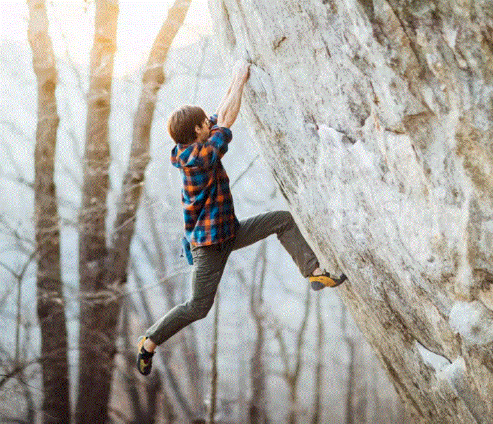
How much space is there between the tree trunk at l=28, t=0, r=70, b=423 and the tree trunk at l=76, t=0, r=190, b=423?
1.41ft

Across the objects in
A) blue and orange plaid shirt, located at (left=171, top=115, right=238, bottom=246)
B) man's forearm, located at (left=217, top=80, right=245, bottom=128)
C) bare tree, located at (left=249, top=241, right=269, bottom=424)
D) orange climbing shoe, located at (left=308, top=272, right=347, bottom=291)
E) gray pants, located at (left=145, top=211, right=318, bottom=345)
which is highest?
man's forearm, located at (left=217, top=80, right=245, bottom=128)

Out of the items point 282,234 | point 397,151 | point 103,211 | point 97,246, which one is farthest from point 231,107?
point 97,246

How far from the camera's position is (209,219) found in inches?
192

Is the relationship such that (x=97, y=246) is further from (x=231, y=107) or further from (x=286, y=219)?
(x=231, y=107)

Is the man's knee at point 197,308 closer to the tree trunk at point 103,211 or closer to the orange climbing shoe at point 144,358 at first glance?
the orange climbing shoe at point 144,358

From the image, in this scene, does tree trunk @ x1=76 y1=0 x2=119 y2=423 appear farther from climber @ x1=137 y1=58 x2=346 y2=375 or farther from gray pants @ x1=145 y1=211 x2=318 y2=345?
climber @ x1=137 y1=58 x2=346 y2=375

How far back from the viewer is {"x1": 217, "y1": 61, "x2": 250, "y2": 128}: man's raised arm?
474 centimetres

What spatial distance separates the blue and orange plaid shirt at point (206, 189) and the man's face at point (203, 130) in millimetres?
72

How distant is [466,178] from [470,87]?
0.60 meters

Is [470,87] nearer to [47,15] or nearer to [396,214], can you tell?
[396,214]

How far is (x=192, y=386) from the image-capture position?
1962 cm

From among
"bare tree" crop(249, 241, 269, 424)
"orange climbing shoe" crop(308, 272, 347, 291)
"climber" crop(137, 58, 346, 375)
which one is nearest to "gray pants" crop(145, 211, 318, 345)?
"climber" crop(137, 58, 346, 375)

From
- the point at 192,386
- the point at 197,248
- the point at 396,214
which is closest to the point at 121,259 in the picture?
the point at 197,248

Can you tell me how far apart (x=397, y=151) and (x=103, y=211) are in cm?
699
